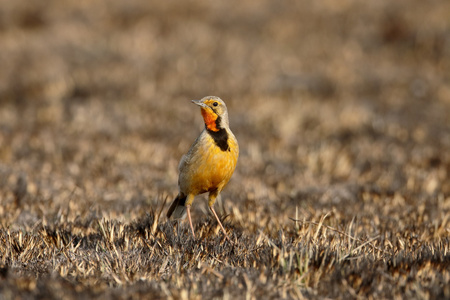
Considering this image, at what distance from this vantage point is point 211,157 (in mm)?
3652

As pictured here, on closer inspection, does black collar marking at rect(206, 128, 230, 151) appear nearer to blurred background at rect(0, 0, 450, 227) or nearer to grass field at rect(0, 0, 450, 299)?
grass field at rect(0, 0, 450, 299)

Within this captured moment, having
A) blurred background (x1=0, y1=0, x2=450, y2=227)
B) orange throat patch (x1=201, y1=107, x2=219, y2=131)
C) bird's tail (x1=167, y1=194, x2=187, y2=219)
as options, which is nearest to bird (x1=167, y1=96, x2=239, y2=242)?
orange throat patch (x1=201, y1=107, x2=219, y2=131)

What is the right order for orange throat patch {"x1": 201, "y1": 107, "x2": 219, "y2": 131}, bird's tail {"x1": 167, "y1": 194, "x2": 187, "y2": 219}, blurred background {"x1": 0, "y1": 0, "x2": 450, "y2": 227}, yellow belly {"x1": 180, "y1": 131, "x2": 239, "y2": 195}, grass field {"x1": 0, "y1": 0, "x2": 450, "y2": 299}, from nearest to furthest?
grass field {"x1": 0, "y1": 0, "x2": 450, "y2": 299} → yellow belly {"x1": 180, "y1": 131, "x2": 239, "y2": 195} → orange throat patch {"x1": 201, "y1": 107, "x2": 219, "y2": 131} → bird's tail {"x1": 167, "y1": 194, "x2": 187, "y2": 219} → blurred background {"x1": 0, "y1": 0, "x2": 450, "y2": 227}

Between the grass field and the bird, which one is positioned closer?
the grass field

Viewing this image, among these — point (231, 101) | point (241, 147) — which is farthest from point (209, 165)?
point (231, 101)

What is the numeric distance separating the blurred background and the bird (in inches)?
19.9

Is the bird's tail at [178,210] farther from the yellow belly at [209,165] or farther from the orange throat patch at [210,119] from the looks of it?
the orange throat patch at [210,119]

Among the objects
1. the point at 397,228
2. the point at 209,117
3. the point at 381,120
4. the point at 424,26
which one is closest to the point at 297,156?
the point at 381,120

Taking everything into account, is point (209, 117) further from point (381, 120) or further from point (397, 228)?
point (381, 120)

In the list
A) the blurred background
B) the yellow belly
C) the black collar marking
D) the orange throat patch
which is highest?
the orange throat patch

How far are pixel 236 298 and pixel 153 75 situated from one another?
30.3ft

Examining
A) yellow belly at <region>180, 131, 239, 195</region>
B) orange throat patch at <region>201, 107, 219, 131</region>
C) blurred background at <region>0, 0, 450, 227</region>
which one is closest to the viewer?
yellow belly at <region>180, 131, 239, 195</region>

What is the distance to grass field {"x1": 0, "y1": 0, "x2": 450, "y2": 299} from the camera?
9.76 feet

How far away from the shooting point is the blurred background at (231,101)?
19.8ft
